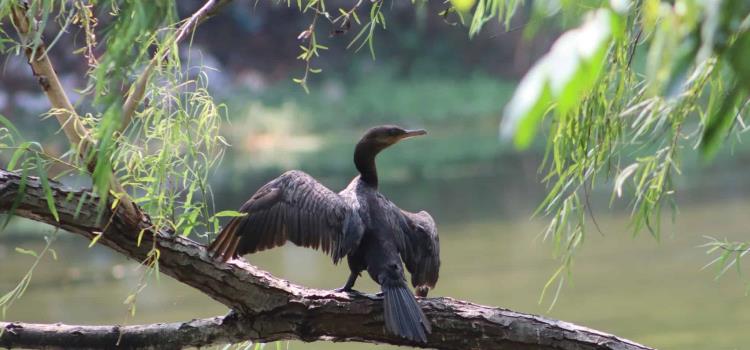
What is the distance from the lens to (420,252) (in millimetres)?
3336

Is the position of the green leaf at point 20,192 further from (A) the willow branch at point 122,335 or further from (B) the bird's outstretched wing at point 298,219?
(B) the bird's outstretched wing at point 298,219

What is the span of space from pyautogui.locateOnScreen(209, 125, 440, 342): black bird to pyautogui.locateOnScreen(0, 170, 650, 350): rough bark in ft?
0.18

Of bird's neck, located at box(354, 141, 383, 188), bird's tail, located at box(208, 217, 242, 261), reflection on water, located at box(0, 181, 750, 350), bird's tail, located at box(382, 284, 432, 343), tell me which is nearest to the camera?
bird's tail, located at box(382, 284, 432, 343)

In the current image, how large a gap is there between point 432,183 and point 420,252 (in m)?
8.22

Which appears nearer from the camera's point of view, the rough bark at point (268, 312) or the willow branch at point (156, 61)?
the willow branch at point (156, 61)

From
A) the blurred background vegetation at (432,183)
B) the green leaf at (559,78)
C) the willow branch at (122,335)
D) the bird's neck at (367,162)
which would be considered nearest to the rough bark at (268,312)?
the willow branch at (122,335)

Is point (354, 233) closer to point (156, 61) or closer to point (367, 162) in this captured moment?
point (367, 162)

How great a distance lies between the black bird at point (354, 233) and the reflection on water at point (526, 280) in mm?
1661

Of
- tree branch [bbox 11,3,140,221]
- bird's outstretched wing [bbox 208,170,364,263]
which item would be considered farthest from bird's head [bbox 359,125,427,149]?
tree branch [bbox 11,3,140,221]

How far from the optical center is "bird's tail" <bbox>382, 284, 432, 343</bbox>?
2.68m

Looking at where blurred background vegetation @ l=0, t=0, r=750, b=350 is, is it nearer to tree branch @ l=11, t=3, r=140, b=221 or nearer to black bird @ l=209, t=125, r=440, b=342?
tree branch @ l=11, t=3, r=140, b=221

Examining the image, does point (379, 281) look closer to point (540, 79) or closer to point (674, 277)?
point (540, 79)

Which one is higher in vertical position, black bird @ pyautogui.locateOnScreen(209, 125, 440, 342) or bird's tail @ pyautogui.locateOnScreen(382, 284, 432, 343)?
black bird @ pyautogui.locateOnScreen(209, 125, 440, 342)

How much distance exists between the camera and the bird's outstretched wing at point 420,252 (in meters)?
3.27
